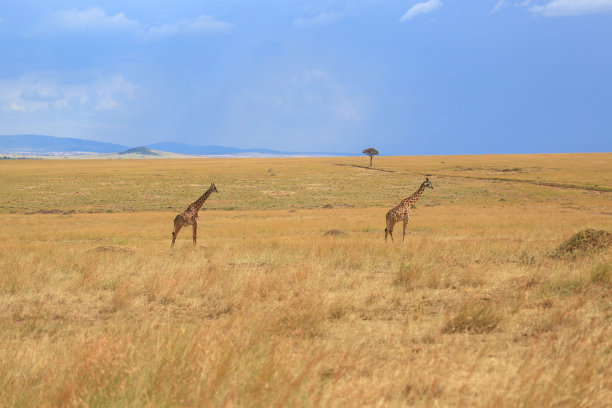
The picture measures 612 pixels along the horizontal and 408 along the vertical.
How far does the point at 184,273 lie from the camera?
9.25 metres

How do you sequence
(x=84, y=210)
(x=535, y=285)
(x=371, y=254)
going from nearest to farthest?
(x=535, y=285)
(x=371, y=254)
(x=84, y=210)

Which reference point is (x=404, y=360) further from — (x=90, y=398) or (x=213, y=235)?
(x=213, y=235)

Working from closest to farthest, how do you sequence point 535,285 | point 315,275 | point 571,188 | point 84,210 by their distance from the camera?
point 535,285 → point 315,275 → point 84,210 → point 571,188

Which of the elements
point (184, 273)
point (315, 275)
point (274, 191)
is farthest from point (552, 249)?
point (274, 191)

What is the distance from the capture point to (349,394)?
3.90 meters

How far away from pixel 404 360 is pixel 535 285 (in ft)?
14.2

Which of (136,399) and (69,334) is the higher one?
(136,399)

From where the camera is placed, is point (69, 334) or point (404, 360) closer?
point (404, 360)

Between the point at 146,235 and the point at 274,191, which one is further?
the point at 274,191

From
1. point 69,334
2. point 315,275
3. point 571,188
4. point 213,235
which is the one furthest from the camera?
point 571,188

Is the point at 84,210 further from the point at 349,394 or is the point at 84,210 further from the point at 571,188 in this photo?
the point at 571,188

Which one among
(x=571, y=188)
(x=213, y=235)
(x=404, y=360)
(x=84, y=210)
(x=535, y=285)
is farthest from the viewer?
(x=571, y=188)

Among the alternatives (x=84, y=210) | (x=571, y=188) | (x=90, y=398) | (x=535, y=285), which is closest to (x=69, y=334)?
(x=90, y=398)

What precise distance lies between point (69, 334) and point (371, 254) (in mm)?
7424
